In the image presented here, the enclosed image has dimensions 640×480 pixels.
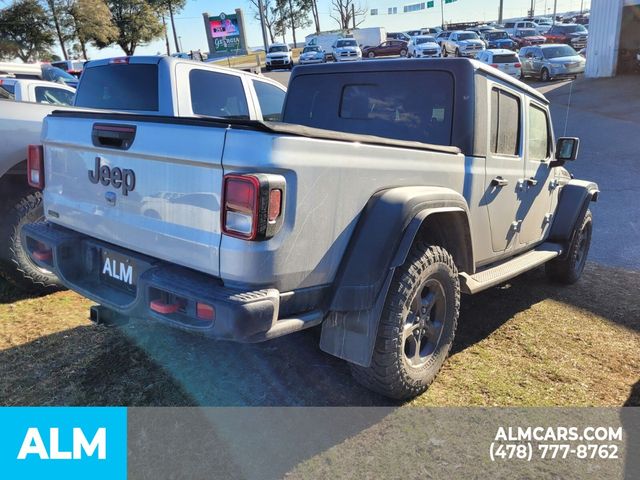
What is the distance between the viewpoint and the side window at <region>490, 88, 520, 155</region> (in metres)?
3.82

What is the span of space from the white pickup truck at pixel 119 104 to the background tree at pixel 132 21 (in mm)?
45649

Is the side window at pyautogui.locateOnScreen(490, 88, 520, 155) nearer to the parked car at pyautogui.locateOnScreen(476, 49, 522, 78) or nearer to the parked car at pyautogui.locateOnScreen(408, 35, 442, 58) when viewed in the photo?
the parked car at pyautogui.locateOnScreen(476, 49, 522, 78)

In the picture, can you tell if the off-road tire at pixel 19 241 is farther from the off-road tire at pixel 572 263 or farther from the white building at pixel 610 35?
the white building at pixel 610 35

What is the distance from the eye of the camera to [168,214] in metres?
→ 2.49

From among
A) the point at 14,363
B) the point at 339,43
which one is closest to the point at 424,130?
the point at 14,363

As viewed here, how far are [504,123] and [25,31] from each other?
138 ft

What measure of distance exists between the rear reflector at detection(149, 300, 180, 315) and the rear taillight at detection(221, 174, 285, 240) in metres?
0.44

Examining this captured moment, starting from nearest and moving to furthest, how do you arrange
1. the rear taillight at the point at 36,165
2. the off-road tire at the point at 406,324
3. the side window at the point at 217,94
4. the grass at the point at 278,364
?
the off-road tire at the point at 406,324 → the grass at the point at 278,364 → the rear taillight at the point at 36,165 → the side window at the point at 217,94

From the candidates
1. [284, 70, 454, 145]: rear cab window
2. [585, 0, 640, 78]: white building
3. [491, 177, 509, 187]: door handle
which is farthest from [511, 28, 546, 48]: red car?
[491, 177, 509, 187]: door handle

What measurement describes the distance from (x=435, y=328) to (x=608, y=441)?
110cm

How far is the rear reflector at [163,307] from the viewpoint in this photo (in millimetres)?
2391

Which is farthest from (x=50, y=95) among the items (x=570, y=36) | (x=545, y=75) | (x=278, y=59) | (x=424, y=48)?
(x=570, y=36)

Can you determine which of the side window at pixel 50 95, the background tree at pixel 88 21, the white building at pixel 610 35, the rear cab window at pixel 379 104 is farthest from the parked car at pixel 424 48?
the rear cab window at pixel 379 104

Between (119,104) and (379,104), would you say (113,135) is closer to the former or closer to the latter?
(379,104)
